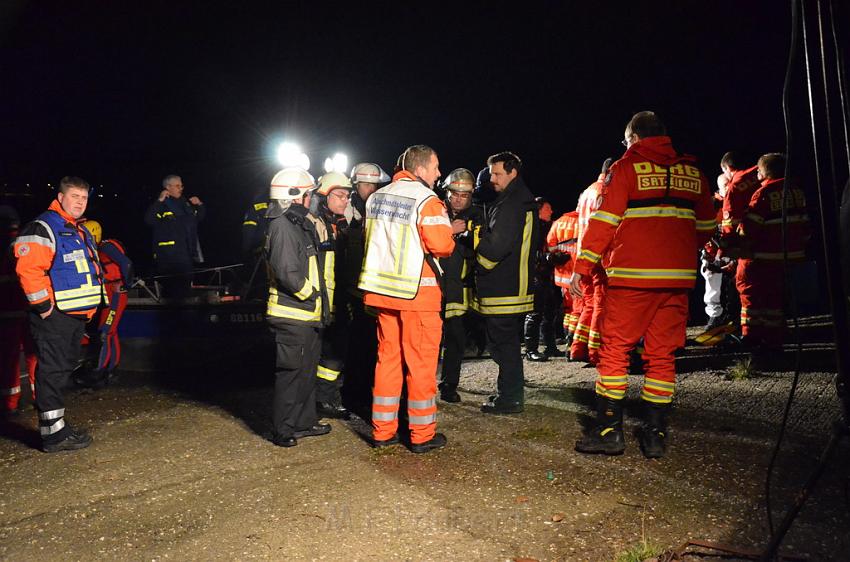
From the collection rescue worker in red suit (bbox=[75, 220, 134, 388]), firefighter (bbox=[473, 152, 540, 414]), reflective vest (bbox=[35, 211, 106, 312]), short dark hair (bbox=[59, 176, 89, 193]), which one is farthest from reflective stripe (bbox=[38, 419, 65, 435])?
firefighter (bbox=[473, 152, 540, 414])

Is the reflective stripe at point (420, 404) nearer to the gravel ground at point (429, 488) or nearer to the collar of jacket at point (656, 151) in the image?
the gravel ground at point (429, 488)

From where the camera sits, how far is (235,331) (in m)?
8.08

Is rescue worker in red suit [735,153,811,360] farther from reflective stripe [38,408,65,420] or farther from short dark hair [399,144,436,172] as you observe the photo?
reflective stripe [38,408,65,420]

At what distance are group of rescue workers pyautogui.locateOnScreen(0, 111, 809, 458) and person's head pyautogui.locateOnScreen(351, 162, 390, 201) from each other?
2 centimetres

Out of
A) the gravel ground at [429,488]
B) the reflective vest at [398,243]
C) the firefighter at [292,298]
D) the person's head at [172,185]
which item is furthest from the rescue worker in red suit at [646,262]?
the person's head at [172,185]

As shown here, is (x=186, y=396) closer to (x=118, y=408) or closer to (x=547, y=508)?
(x=118, y=408)

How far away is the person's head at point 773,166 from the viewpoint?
6.31 meters

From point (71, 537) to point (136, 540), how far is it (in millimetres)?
397

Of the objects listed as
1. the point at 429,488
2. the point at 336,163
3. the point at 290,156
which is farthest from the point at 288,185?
the point at 290,156

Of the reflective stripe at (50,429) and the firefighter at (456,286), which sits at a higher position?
the firefighter at (456,286)

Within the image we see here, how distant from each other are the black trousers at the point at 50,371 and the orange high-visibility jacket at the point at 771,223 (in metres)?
6.85

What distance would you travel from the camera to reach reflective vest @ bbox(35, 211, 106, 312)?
4.69 meters

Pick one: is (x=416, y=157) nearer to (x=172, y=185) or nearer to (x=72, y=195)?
(x=72, y=195)

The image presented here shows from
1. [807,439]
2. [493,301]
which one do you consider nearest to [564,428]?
[493,301]
